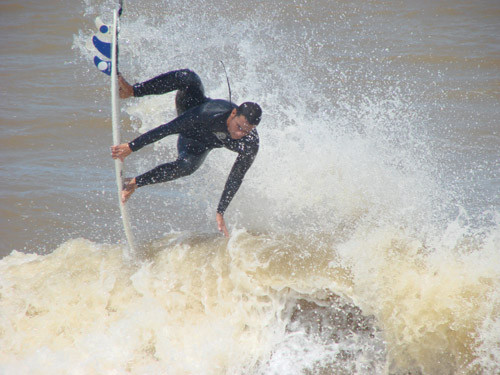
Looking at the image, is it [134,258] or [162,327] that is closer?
[162,327]

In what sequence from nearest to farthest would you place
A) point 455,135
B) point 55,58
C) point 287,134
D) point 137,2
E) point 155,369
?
point 155,369 → point 287,134 → point 455,135 → point 55,58 → point 137,2

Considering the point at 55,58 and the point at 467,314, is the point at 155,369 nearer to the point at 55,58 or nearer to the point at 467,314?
the point at 467,314

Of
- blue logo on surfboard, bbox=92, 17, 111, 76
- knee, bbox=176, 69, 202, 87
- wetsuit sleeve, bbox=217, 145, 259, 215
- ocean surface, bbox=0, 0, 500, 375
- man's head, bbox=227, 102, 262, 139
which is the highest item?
blue logo on surfboard, bbox=92, 17, 111, 76

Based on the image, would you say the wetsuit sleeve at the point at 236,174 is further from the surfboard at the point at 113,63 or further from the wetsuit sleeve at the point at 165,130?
the surfboard at the point at 113,63

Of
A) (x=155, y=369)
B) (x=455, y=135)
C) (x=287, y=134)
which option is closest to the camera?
(x=155, y=369)

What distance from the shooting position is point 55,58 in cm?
1119

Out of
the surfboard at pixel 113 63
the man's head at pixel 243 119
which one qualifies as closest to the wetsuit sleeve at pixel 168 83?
the surfboard at pixel 113 63

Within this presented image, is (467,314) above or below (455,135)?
above

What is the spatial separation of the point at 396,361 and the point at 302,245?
1.23 metres

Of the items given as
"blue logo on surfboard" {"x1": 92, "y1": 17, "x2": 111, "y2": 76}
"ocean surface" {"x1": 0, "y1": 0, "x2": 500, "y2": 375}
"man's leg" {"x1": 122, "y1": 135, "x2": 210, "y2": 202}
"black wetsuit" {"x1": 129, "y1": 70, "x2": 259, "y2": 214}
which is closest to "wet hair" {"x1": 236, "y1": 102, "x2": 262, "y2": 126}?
"black wetsuit" {"x1": 129, "y1": 70, "x2": 259, "y2": 214}

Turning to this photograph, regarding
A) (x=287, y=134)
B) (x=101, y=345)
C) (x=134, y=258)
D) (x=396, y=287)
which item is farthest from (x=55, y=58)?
(x=396, y=287)

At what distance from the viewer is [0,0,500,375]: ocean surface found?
12.1ft

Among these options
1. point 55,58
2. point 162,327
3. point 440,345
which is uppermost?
point 440,345

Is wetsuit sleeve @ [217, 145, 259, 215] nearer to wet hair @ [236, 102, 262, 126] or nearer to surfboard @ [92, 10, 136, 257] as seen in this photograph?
wet hair @ [236, 102, 262, 126]
